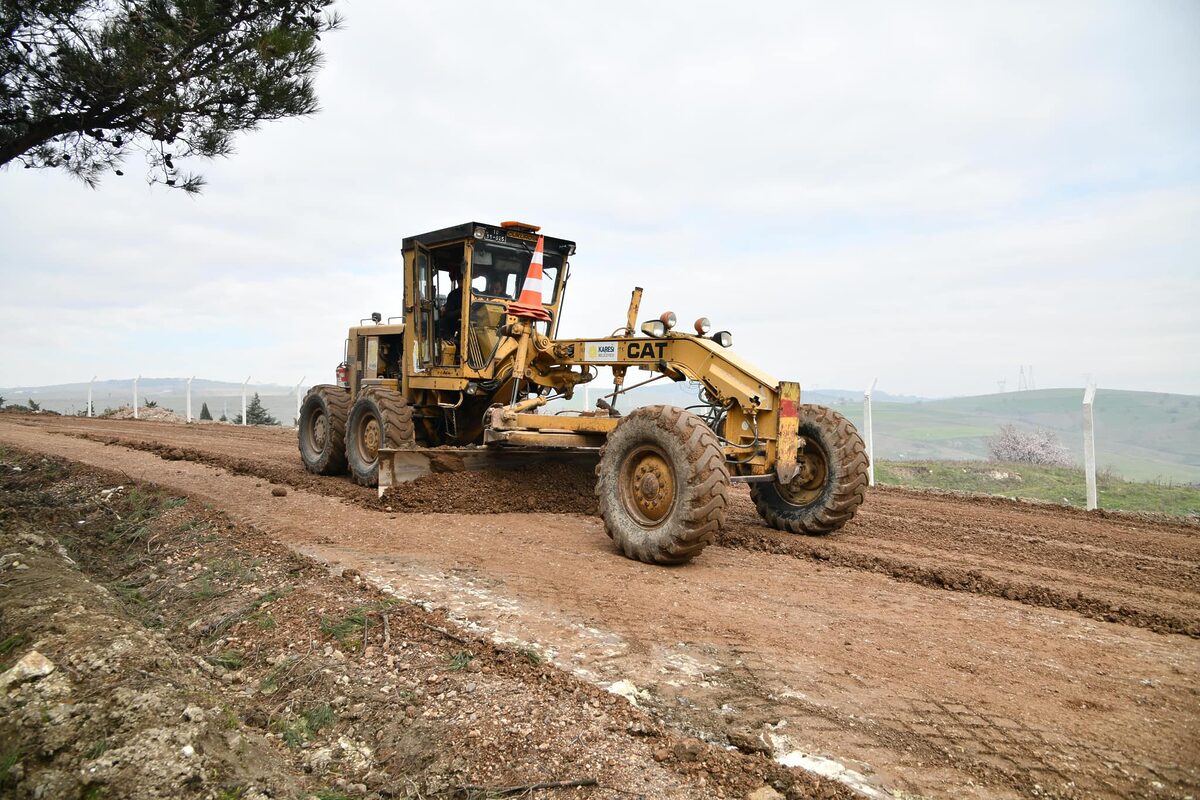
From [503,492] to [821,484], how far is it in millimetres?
3218

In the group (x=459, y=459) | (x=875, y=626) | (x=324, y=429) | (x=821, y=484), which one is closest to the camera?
(x=875, y=626)

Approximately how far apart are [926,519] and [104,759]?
7.54 meters

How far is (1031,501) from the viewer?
996cm

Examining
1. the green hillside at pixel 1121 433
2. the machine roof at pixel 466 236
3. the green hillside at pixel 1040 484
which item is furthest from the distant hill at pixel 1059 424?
the machine roof at pixel 466 236

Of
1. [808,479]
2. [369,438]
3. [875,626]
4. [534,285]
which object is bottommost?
[875,626]

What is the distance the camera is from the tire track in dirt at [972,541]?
519 cm

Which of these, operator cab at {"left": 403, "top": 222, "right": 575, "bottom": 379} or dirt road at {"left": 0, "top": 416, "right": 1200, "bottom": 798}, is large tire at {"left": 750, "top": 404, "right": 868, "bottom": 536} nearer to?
dirt road at {"left": 0, "top": 416, "right": 1200, "bottom": 798}

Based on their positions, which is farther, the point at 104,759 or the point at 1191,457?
the point at 1191,457

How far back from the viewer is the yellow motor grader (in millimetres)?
5965

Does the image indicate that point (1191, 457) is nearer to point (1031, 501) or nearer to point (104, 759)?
point (1031, 501)

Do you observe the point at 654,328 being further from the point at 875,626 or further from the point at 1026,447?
the point at 1026,447

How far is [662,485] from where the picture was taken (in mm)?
5977

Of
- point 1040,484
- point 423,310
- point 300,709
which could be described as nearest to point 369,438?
point 423,310

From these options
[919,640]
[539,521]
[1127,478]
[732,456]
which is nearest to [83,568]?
[539,521]
